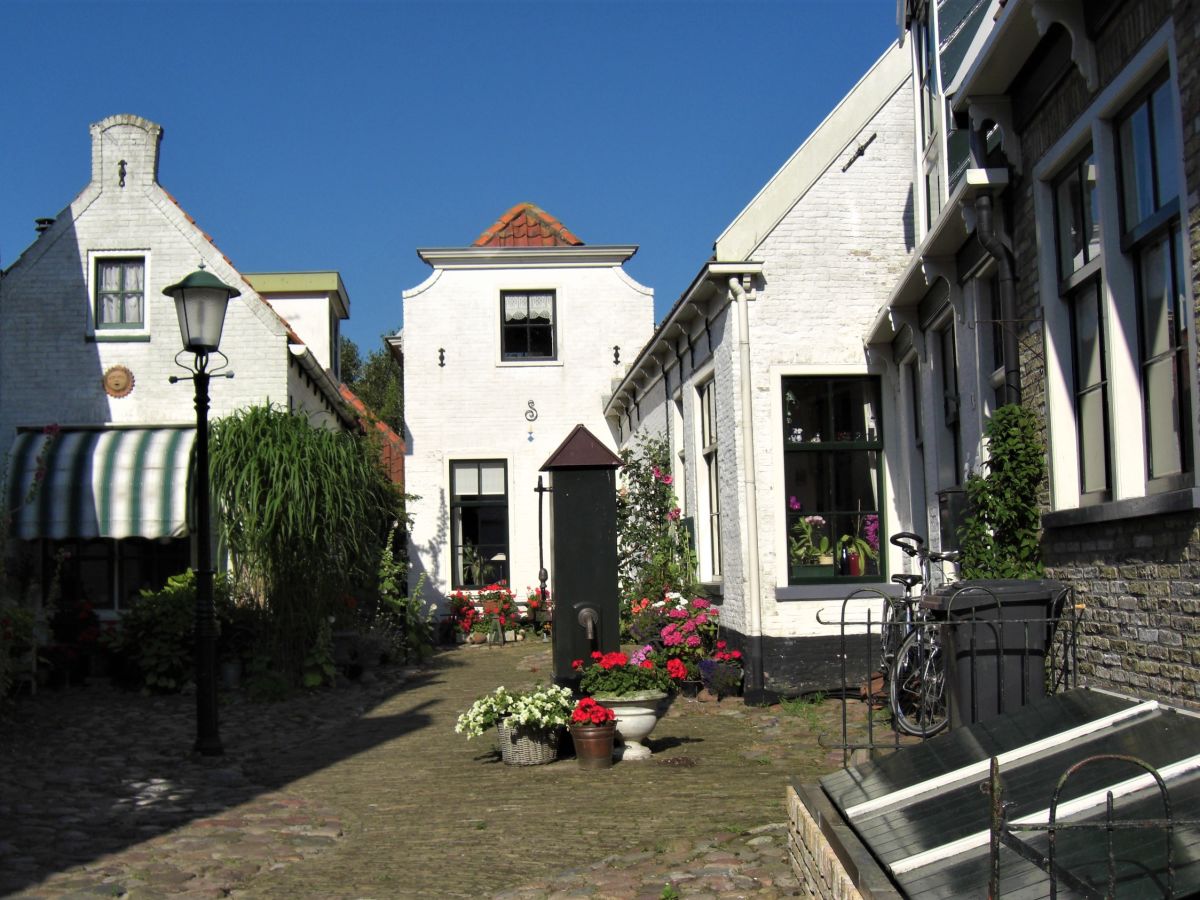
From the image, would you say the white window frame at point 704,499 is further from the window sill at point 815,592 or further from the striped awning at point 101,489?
the striped awning at point 101,489

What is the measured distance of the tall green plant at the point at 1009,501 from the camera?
7395 mm

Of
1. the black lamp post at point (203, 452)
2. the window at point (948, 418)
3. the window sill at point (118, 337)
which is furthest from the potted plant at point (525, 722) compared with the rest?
the window sill at point (118, 337)

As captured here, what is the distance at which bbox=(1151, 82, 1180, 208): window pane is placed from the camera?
18.5 feet

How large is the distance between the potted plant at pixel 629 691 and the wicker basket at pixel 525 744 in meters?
0.53

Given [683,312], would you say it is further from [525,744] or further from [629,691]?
[525,744]

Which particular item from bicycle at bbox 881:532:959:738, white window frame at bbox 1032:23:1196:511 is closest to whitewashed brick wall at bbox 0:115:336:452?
bicycle at bbox 881:532:959:738

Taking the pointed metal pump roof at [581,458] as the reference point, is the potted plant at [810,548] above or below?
below

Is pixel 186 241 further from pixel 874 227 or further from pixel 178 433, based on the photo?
pixel 874 227

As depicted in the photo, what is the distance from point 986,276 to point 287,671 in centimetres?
893

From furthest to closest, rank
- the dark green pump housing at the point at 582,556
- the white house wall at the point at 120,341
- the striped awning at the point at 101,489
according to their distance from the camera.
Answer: the white house wall at the point at 120,341, the striped awning at the point at 101,489, the dark green pump housing at the point at 582,556

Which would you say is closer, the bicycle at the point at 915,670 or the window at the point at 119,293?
Result: the bicycle at the point at 915,670

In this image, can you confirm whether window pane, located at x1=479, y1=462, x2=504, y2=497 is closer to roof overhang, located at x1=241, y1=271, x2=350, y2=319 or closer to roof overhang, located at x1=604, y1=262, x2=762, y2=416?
roof overhang, located at x1=604, y1=262, x2=762, y2=416

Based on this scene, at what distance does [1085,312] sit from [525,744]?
16.5ft

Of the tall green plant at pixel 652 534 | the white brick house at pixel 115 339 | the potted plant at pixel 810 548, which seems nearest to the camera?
A: the potted plant at pixel 810 548
